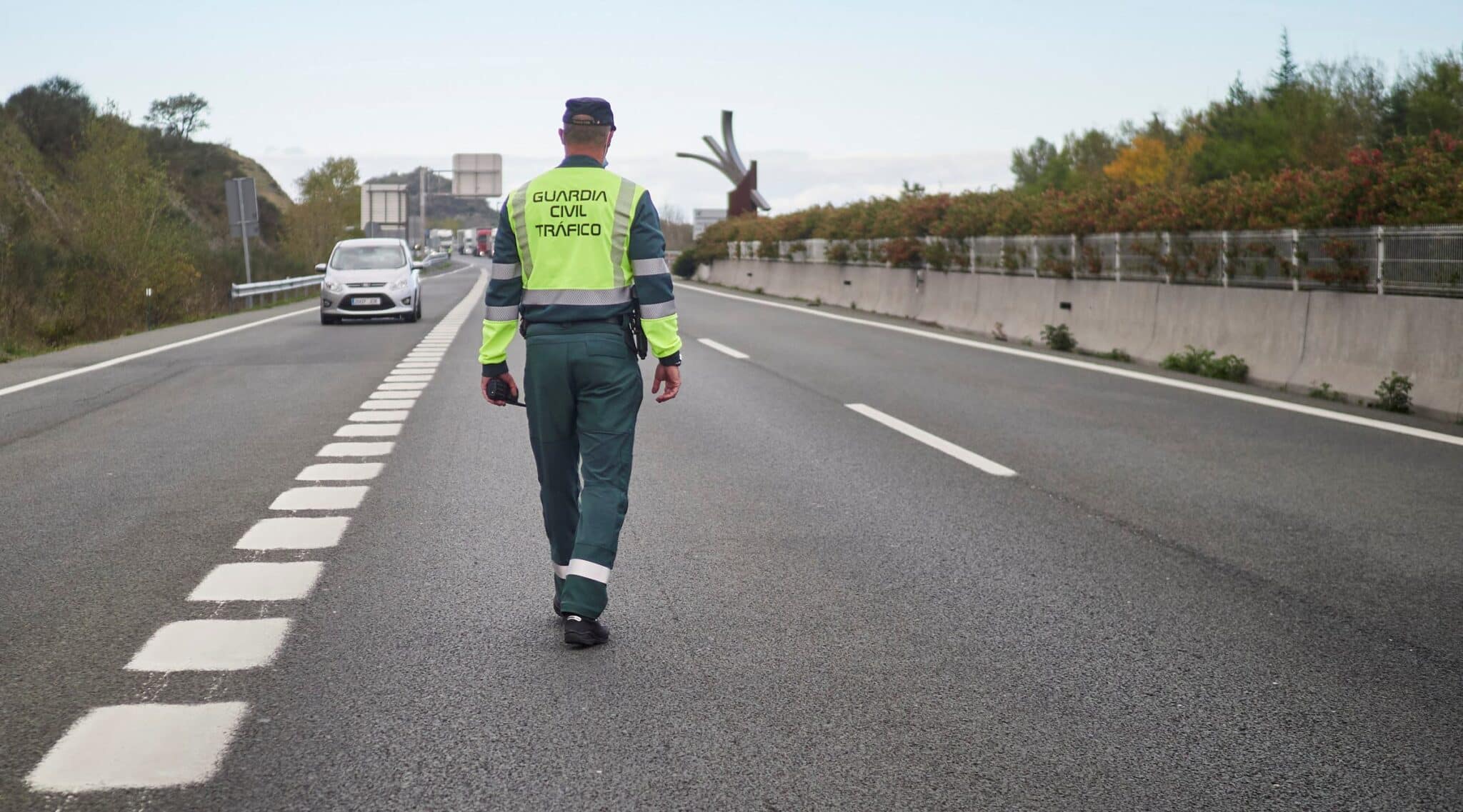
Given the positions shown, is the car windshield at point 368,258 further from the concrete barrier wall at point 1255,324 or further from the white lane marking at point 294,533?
the white lane marking at point 294,533

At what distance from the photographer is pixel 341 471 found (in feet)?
27.5

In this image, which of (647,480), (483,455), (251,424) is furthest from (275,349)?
(647,480)

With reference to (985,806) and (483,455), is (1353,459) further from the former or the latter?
(985,806)

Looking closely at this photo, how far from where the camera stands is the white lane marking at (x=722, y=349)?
17172 mm

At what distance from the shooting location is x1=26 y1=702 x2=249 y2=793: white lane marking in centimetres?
340

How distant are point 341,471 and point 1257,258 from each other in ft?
32.3

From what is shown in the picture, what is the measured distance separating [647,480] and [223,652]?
3.79 metres

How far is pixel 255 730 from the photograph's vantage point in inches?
149

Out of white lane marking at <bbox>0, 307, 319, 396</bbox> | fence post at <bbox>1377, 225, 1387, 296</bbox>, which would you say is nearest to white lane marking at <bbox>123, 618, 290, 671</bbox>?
white lane marking at <bbox>0, 307, 319, 396</bbox>

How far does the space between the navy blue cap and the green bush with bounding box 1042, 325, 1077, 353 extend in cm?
1371

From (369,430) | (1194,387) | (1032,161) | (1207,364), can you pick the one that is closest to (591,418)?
(369,430)

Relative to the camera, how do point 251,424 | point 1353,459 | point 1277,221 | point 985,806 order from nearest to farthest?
point 985,806 < point 1353,459 < point 251,424 < point 1277,221

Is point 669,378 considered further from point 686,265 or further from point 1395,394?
point 686,265

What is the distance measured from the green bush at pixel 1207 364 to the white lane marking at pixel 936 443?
4380 millimetres
